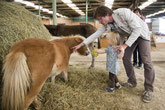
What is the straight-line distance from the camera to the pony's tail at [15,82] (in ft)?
4.68

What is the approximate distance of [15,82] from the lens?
56.5 inches

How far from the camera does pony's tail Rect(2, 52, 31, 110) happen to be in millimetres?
1426

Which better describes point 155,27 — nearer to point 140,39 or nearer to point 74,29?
point 74,29

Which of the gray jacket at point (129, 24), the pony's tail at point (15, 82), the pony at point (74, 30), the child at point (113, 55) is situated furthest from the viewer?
the pony at point (74, 30)

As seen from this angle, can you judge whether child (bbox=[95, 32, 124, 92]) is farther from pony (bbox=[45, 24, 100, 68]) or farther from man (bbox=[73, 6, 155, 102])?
pony (bbox=[45, 24, 100, 68])

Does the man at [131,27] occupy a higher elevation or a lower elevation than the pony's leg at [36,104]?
higher

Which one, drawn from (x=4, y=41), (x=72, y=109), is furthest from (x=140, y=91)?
(x=4, y=41)

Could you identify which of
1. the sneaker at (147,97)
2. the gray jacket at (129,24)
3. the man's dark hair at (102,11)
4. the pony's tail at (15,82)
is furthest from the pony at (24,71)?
the sneaker at (147,97)

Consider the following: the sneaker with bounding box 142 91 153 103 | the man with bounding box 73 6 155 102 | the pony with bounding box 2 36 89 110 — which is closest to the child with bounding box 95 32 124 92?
the man with bounding box 73 6 155 102

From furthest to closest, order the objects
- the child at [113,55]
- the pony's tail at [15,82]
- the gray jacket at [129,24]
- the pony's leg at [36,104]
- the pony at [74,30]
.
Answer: the pony at [74,30], the child at [113,55], the gray jacket at [129,24], the pony's leg at [36,104], the pony's tail at [15,82]

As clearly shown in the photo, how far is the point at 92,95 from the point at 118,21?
5.51 ft

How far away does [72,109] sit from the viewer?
2.16 meters

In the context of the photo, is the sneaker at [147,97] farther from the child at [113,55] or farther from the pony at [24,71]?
the pony at [24,71]

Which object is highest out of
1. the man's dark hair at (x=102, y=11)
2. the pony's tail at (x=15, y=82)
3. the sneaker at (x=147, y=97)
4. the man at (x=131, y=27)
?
the man's dark hair at (x=102, y=11)
